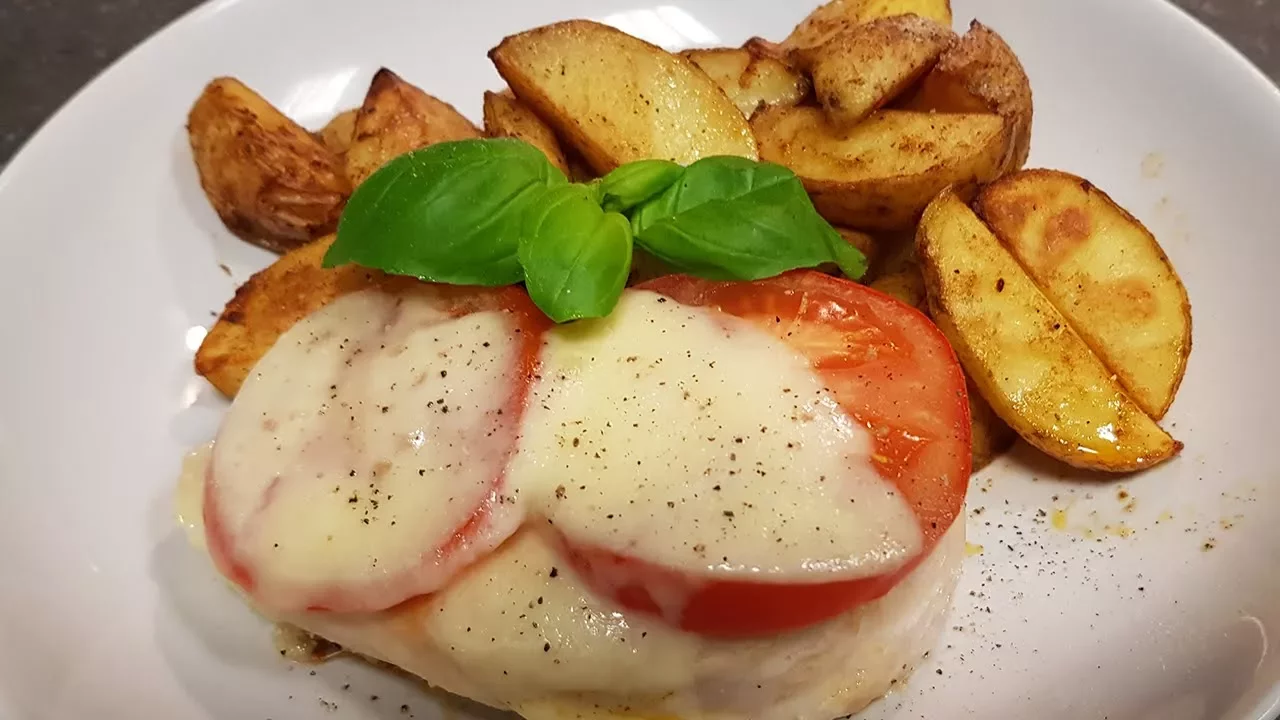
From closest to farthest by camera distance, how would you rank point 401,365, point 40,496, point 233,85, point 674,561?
point 674,561 < point 401,365 < point 40,496 < point 233,85

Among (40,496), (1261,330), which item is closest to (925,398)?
(1261,330)

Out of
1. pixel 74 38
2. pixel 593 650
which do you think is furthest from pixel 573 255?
pixel 74 38

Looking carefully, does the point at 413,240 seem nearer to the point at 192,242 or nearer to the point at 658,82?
the point at 658,82

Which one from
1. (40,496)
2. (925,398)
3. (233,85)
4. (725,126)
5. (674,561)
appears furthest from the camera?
(233,85)

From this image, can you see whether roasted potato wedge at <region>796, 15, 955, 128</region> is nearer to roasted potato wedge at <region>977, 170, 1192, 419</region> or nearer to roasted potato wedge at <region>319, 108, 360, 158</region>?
roasted potato wedge at <region>977, 170, 1192, 419</region>

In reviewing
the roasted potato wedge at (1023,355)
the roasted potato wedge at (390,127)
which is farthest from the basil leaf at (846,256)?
the roasted potato wedge at (390,127)

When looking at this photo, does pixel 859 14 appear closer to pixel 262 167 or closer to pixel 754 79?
pixel 754 79

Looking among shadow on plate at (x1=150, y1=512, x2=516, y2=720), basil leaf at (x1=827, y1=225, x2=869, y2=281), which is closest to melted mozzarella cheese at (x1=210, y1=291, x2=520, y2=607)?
shadow on plate at (x1=150, y1=512, x2=516, y2=720)
